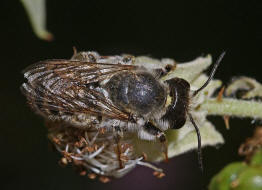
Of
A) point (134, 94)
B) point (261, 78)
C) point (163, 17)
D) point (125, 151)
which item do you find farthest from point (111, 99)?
point (163, 17)

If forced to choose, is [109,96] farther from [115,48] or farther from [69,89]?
[115,48]

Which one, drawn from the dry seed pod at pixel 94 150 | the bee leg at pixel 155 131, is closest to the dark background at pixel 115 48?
the dry seed pod at pixel 94 150

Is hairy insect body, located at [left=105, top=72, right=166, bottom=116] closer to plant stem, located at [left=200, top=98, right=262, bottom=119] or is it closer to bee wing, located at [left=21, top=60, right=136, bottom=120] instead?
bee wing, located at [left=21, top=60, right=136, bottom=120]

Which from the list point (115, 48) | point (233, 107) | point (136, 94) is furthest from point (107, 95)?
point (115, 48)

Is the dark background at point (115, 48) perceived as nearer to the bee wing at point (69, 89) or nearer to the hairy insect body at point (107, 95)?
the hairy insect body at point (107, 95)

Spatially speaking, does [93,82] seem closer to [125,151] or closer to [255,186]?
[125,151]

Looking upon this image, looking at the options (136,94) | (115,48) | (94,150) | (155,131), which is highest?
(115,48)

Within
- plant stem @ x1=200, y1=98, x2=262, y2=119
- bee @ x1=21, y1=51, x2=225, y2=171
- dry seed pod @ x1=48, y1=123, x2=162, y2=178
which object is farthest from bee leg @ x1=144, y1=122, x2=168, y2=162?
plant stem @ x1=200, y1=98, x2=262, y2=119
